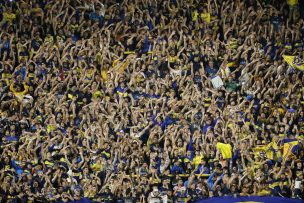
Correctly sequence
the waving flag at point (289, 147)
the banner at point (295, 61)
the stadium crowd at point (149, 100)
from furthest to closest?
the banner at point (295, 61)
the waving flag at point (289, 147)
the stadium crowd at point (149, 100)

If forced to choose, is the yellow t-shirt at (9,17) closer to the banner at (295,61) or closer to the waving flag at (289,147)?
the banner at (295,61)

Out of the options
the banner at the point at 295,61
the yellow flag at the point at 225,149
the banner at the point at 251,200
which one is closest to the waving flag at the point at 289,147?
the yellow flag at the point at 225,149

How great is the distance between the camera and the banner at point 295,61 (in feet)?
82.2

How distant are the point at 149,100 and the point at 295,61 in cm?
508

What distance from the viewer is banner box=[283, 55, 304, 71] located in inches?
987

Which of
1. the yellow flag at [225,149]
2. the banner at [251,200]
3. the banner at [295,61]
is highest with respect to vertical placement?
the banner at [295,61]

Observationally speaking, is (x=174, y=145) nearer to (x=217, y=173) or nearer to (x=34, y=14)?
(x=217, y=173)

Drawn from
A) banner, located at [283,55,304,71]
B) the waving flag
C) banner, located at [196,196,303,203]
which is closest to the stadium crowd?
the waving flag

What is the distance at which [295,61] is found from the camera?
25.2 m

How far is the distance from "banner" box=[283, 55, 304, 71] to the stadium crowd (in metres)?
0.18

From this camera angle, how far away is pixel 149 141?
23.1 m

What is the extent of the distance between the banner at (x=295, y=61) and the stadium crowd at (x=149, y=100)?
181 mm

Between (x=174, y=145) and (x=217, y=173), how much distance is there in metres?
1.63

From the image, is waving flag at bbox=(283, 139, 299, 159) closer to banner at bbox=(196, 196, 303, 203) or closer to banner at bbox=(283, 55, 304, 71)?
banner at bbox=(196, 196, 303, 203)
